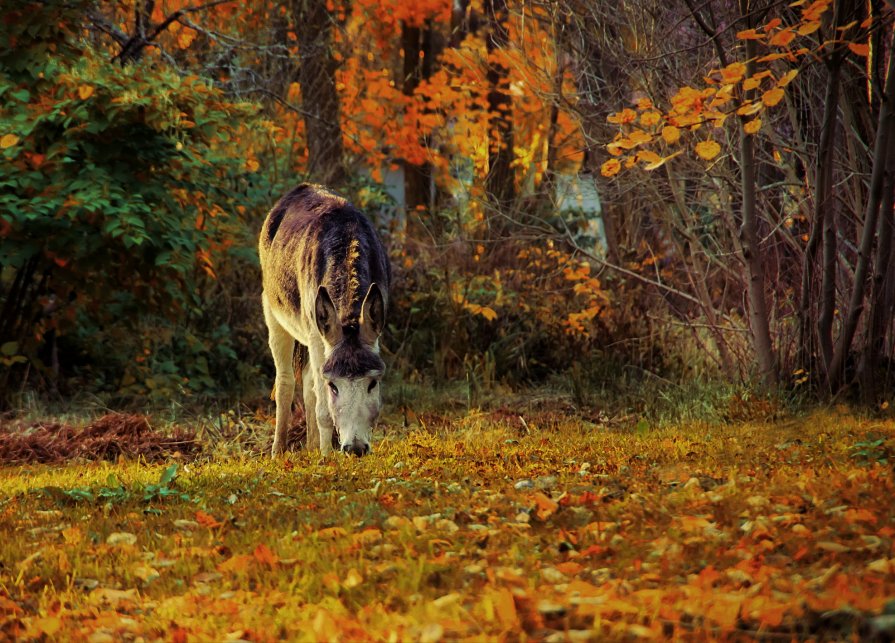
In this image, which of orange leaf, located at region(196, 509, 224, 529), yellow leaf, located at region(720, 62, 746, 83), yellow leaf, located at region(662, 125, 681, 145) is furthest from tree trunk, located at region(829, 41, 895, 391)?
orange leaf, located at region(196, 509, 224, 529)

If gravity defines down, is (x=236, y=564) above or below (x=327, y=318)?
below

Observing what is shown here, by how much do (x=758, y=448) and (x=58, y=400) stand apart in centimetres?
880

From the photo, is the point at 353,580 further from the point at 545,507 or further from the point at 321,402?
the point at 321,402

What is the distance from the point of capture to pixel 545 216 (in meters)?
16.7

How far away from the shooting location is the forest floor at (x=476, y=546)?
3.88 meters

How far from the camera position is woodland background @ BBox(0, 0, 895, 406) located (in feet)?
31.8

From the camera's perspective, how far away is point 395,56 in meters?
29.5

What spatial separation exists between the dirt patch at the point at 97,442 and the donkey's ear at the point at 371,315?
248cm

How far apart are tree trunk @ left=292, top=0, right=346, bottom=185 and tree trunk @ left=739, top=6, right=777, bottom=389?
9942 mm

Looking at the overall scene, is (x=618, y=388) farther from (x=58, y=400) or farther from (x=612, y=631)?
(x=612, y=631)

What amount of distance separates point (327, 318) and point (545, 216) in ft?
28.5

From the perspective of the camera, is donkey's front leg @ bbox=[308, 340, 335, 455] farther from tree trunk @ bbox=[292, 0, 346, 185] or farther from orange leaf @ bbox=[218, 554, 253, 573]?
tree trunk @ bbox=[292, 0, 346, 185]

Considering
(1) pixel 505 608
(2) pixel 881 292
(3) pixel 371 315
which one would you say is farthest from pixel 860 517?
(2) pixel 881 292

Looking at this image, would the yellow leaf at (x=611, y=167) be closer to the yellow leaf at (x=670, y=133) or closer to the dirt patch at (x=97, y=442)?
the yellow leaf at (x=670, y=133)
